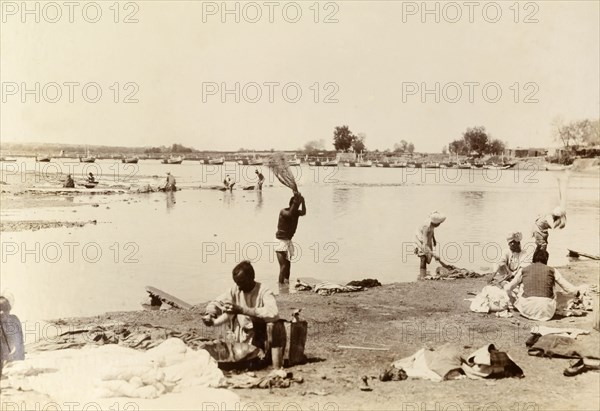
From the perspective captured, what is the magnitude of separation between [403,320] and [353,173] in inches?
55.1

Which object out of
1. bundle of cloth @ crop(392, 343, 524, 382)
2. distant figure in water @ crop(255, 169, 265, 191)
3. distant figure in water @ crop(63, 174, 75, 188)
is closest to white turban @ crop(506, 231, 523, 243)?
bundle of cloth @ crop(392, 343, 524, 382)

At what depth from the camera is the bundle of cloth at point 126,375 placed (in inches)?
236

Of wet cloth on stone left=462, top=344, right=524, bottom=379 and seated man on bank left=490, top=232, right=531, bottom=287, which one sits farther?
seated man on bank left=490, top=232, right=531, bottom=287

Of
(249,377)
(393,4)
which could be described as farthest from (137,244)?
(393,4)

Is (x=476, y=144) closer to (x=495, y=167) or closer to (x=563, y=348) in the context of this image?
(x=495, y=167)

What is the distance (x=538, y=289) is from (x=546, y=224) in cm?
70

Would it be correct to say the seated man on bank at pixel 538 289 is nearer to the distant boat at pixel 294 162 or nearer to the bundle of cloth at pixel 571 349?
the bundle of cloth at pixel 571 349

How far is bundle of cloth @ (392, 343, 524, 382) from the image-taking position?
617 cm

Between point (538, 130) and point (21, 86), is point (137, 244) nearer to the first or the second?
point (21, 86)

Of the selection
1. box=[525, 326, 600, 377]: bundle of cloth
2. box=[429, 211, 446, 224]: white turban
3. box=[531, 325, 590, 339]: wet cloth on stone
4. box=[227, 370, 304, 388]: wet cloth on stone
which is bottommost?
box=[227, 370, 304, 388]: wet cloth on stone

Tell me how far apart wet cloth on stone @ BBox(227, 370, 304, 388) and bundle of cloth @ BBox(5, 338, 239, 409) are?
95 millimetres

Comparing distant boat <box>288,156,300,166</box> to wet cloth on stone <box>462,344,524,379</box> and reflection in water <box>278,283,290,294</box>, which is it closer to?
reflection in water <box>278,283,290,294</box>

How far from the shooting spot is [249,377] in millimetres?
6066

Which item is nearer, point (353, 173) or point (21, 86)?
point (21, 86)
